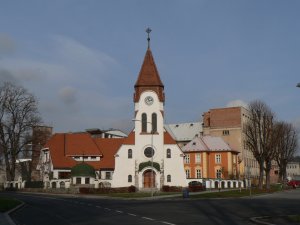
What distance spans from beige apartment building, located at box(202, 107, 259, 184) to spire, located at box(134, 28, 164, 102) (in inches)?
1773

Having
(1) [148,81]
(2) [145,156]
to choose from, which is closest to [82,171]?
(2) [145,156]

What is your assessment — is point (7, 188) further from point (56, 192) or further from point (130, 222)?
point (130, 222)

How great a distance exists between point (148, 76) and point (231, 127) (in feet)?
158

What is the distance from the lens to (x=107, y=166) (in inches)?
3172

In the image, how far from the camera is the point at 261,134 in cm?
7438

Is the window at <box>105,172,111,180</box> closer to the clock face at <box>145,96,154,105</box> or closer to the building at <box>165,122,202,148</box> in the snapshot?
the clock face at <box>145,96,154,105</box>

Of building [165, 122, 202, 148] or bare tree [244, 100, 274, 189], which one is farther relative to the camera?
building [165, 122, 202, 148]

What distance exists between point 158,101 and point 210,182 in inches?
598

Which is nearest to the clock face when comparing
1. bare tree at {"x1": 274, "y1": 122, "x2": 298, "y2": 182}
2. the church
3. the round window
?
the church

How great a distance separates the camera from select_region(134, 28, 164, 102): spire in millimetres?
73188

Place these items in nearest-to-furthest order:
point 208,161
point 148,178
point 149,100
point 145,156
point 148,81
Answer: point 148,178 < point 145,156 < point 149,100 < point 148,81 < point 208,161

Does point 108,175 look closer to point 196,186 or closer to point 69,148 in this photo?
point 69,148

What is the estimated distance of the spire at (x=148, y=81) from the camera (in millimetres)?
73188

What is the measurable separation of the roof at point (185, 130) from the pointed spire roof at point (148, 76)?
182ft
